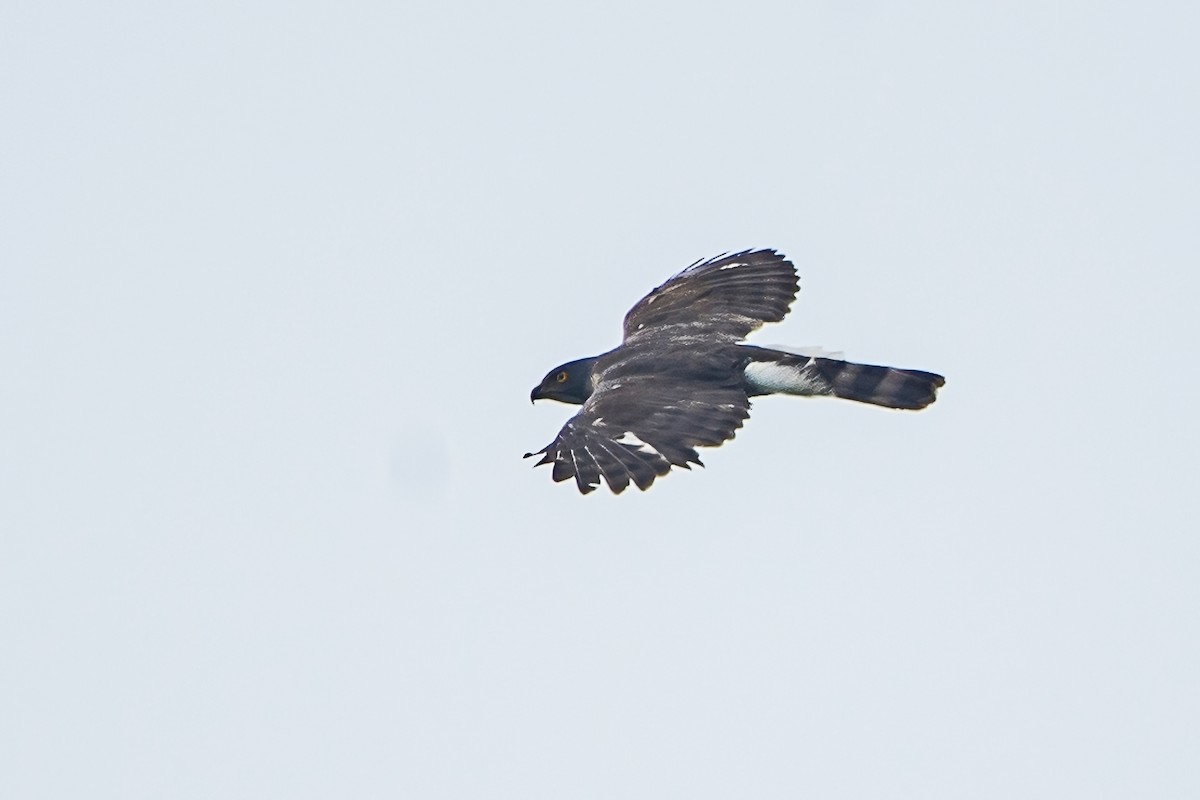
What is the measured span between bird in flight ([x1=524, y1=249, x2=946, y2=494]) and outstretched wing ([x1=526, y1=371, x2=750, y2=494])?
1 cm

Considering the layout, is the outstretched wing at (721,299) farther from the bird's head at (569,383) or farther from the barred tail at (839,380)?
the barred tail at (839,380)

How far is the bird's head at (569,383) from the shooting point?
63.9 ft

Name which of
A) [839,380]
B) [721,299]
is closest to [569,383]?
[721,299]

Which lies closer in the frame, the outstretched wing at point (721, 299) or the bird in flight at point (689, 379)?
the bird in flight at point (689, 379)

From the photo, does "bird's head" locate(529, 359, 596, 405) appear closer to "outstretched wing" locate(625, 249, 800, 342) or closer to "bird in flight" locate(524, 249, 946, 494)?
"bird in flight" locate(524, 249, 946, 494)

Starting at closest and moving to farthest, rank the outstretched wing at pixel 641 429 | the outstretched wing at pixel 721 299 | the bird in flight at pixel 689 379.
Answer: the outstretched wing at pixel 641 429 < the bird in flight at pixel 689 379 < the outstretched wing at pixel 721 299

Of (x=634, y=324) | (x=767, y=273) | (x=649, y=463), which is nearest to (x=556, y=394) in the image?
(x=634, y=324)

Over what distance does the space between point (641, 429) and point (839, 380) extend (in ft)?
8.58

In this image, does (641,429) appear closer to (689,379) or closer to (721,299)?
(689,379)

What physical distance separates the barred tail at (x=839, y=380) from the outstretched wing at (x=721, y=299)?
1082 millimetres

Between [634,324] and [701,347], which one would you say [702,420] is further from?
[634,324]

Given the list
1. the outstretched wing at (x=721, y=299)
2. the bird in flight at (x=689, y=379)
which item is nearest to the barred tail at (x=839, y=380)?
the bird in flight at (x=689, y=379)

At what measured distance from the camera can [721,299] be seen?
2034cm

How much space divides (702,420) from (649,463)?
1.28m
